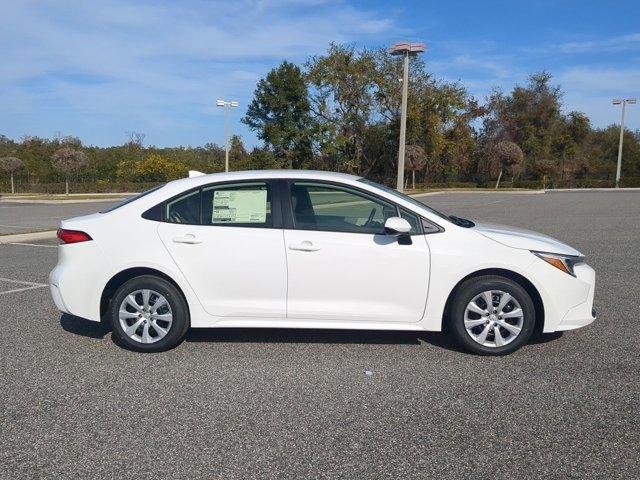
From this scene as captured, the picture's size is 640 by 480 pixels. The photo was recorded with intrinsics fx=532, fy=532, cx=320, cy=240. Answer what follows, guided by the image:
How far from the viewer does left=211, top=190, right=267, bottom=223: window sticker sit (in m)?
4.85

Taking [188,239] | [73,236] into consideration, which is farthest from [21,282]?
[188,239]

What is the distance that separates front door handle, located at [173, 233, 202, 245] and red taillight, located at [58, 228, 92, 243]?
2.77ft

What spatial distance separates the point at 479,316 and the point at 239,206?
93.4 inches

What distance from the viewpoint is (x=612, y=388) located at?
13.3 ft

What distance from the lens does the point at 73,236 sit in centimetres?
494

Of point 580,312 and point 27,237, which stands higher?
point 580,312

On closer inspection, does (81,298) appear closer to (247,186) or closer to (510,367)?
(247,186)

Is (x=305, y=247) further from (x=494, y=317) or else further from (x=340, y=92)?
(x=340, y=92)

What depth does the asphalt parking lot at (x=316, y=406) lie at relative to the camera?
3.06 metres

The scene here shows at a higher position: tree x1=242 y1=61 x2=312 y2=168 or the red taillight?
tree x1=242 y1=61 x2=312 y2=168

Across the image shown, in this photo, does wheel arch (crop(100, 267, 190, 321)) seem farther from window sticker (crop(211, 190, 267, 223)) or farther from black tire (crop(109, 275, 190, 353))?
window sticker (crop(211, 190, 267, 223))

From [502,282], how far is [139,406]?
3.10m

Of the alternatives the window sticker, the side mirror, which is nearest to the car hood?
the side mirror

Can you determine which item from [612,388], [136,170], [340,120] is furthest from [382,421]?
[136,170]
